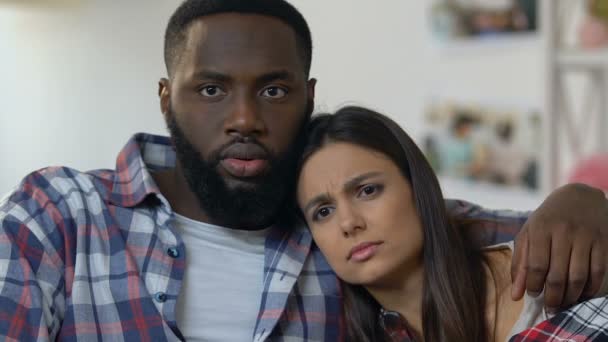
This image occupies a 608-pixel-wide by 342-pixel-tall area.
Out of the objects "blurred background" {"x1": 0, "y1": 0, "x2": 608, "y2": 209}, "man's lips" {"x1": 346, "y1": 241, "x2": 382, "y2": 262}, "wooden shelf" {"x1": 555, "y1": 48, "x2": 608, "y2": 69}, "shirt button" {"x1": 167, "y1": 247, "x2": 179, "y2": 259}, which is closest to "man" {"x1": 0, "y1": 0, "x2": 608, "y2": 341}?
"shirt button" {"x1": 167, "y1": 247, "x2": 179, "y2": 259}

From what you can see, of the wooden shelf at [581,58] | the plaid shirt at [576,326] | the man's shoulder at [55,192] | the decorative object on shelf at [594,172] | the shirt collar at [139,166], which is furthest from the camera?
the wooden shelf at [581,58]

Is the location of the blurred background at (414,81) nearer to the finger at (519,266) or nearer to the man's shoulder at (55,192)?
the finger at (519,266)

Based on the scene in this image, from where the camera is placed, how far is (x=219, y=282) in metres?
1.20

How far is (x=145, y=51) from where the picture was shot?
9.65 ft

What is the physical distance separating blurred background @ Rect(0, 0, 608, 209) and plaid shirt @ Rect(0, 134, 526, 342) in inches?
45.1

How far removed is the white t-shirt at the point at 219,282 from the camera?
1.17m

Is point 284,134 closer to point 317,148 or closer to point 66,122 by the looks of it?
point 317,148

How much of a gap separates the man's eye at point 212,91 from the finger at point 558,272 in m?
0.50

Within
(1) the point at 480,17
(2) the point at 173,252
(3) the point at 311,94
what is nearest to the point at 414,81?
(1) the point at 480,17

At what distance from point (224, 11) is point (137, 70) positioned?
1805mm

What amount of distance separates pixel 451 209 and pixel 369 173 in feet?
0.79

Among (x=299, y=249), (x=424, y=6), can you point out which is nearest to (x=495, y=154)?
(x=424, y=6)

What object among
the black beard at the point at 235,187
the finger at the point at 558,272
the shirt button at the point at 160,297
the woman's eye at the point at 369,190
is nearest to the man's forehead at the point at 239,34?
the black beard at the point at 235,187

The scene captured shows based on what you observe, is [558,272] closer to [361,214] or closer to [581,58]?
[361,214]
